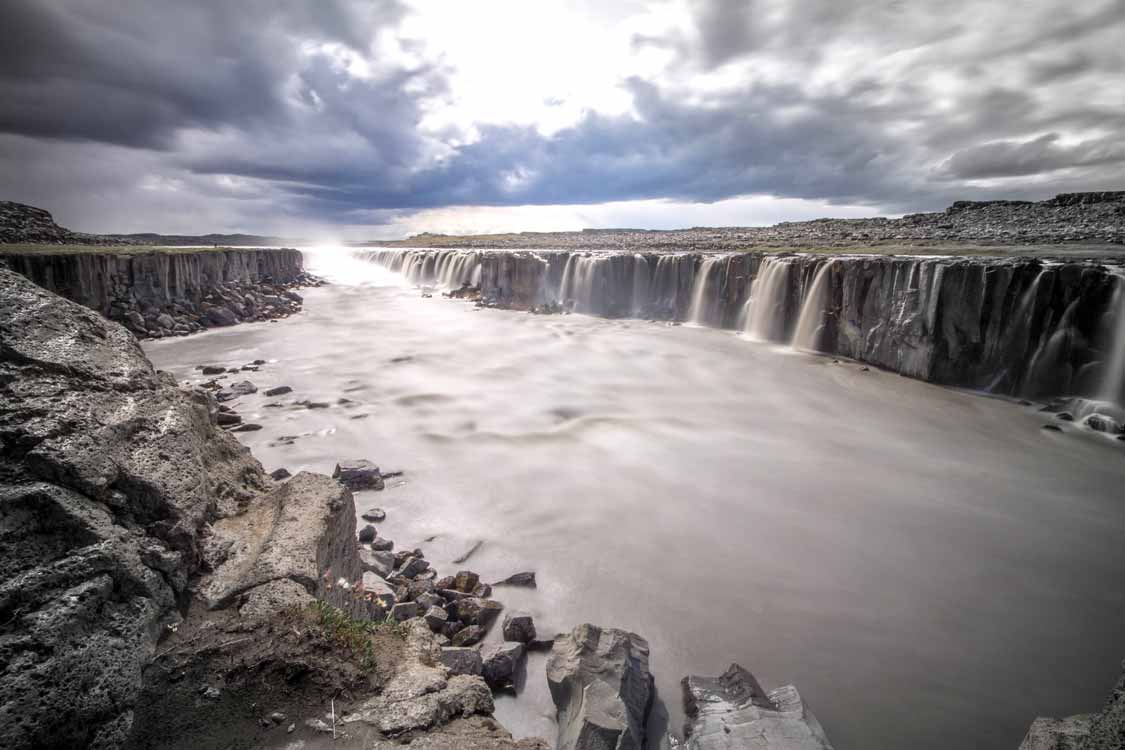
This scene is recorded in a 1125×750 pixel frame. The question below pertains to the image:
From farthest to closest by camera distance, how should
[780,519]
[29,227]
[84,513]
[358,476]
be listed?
[29,227]
[358,476]
[780,519]
[84,513]

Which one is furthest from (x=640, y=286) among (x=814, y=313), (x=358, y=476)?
(x=358, y=476)

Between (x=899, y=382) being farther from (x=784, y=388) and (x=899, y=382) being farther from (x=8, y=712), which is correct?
(x=8, y=712)

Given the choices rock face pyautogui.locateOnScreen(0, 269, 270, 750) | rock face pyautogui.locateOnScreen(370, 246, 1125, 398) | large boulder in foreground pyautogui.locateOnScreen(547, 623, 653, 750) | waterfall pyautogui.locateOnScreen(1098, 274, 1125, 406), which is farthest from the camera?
rock face pyautogui.locateOnScreen(370, 246, 1125, 398)

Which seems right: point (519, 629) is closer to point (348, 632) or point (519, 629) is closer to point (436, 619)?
point (436, 619)

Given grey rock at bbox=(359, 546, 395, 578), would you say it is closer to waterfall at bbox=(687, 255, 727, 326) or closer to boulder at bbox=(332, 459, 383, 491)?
boulder at bbox=(332, 459, 383, 491)

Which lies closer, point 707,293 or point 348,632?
point 348,632

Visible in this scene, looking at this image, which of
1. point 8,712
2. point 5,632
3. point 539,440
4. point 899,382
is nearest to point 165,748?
point 8,712

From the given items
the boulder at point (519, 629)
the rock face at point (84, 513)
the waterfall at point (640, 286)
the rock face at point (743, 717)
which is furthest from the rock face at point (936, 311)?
the rock face at point (84, 513)

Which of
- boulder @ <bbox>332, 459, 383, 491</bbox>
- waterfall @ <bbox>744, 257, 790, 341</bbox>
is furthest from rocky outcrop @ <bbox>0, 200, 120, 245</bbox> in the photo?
waterfall @ <bbox>744, 257, 790, 341</bbox>
